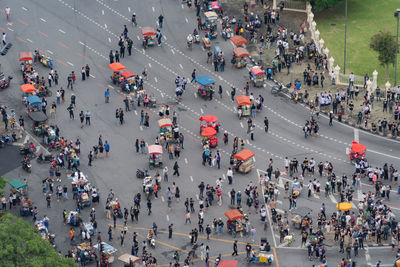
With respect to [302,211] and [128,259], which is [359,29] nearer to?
[302,211]

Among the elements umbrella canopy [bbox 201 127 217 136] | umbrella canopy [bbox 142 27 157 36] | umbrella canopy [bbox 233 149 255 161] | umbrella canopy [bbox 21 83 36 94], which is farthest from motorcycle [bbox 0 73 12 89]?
umbrella canopy [bbox 233 149 255 161]

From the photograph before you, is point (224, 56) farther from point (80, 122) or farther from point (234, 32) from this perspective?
point (80, 122)

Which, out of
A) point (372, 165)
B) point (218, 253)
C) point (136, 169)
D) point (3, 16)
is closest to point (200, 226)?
point (218, 253)

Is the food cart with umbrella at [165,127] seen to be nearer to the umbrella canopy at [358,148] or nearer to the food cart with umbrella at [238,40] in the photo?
the umbrella canopy at [358,148]

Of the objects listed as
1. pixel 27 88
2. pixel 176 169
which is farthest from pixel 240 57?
pixel 27 88

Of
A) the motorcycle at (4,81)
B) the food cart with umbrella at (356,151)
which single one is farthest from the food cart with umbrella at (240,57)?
the motorcycle at (4,81)
